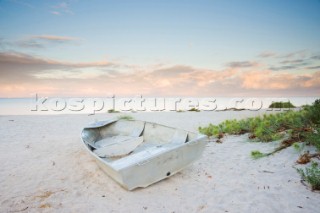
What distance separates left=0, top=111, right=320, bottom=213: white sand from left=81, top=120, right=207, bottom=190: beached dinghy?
1.07 ft

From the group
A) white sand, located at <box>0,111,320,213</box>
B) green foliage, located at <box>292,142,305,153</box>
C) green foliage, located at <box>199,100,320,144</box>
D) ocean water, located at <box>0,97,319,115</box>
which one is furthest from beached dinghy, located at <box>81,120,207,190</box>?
ocean water, located at <box>0,97,319,115</box>

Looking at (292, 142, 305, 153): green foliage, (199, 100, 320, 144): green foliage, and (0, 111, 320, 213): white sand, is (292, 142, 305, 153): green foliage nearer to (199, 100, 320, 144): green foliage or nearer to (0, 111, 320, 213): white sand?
(0, 111, 320, 213): white sand

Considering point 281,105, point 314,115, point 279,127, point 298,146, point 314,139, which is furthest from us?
point 281,105

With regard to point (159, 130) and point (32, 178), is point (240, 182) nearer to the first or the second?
point (159, 130)

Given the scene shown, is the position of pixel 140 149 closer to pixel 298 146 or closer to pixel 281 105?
pixel 298 146

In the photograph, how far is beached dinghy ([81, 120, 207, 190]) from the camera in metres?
3.82

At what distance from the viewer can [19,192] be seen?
13.9 ft

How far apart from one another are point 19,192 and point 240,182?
12.3ft

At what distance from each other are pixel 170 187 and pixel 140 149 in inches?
59.6

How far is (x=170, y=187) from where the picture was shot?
169 inches

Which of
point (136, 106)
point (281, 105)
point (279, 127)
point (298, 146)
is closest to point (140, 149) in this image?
point (298, 146)

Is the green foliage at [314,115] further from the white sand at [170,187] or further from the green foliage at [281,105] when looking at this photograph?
the green foliage at [281,105]

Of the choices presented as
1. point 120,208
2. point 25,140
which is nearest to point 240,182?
point 120,208

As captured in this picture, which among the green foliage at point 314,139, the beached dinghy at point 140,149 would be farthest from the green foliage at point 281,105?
the beached dinghy at point 140,149
